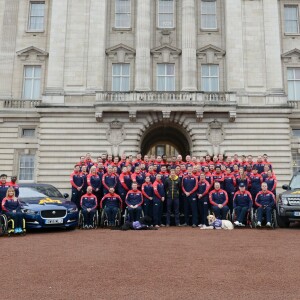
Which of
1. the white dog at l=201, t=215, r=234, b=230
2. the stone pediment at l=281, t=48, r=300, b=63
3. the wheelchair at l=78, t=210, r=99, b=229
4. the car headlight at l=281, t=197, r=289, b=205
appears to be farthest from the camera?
the stone pediment at l=281, t=48, r=300, b=63

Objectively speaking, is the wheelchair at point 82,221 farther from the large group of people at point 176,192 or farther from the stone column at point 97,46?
the stone column at point 97,46

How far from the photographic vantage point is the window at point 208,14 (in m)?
28.3

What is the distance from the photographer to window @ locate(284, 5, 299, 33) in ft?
93.7

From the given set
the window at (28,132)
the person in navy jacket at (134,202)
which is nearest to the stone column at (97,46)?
the window at (28,132)

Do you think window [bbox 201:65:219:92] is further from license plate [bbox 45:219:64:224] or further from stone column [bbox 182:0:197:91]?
license plate [bbox 45:219:64:224]

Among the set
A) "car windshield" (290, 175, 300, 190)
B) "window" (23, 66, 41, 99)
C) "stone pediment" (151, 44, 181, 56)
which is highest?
"stone pediment" (151, 44, 181, 56)

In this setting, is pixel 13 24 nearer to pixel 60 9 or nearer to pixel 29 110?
pixel 60 9

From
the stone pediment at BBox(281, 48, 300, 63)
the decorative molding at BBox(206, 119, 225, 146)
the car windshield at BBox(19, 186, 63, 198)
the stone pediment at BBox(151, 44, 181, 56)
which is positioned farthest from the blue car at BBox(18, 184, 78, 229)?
the stone pediment at BBox(281, 48, 300, 63)

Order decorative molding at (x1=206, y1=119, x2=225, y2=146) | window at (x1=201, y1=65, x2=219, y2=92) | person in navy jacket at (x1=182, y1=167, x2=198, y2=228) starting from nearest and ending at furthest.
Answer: person in navy jacket at (x1=182, y1=167, x2=198, y2=228) → decorative molding at (x1=206, y1=119, x2=225, y2=146) → window at (x1=201, y1=65, x2=219, y2=92)

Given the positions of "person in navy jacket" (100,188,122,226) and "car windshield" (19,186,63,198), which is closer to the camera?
"car windshield" (19,186,63,198)

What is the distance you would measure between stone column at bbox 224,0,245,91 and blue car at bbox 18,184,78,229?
17175mm

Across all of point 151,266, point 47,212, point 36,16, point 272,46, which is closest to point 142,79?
point 272,46

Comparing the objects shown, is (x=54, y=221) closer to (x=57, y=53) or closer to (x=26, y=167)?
(x=26, y=167)

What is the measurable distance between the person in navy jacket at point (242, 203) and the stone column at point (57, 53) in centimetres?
1611
